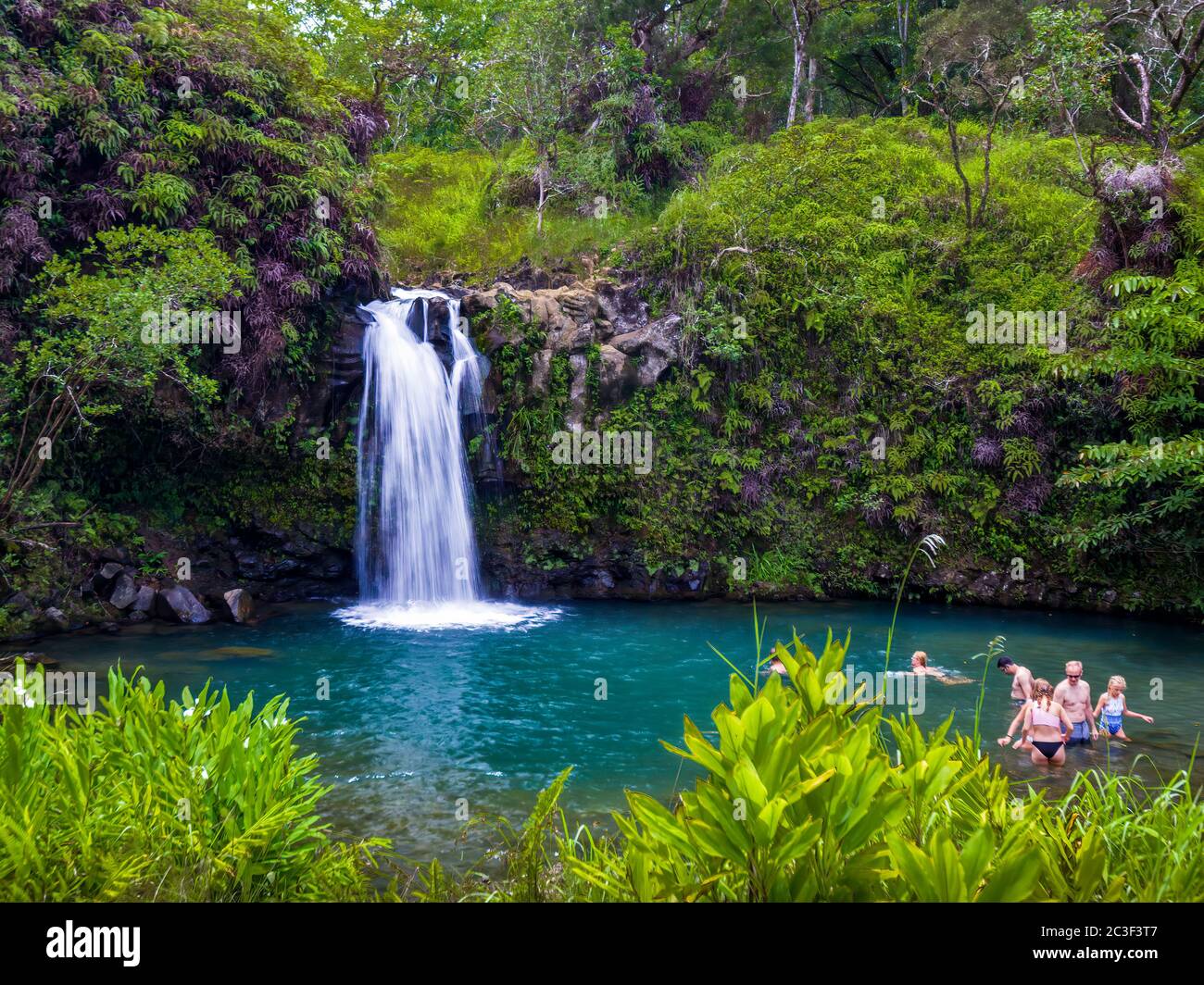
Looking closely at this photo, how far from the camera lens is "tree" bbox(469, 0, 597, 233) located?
24062 mm

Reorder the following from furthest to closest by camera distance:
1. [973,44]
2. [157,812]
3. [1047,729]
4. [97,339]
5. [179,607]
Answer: [973,44]
[179,607]
[97,339]
[1047,729]
[157,812]

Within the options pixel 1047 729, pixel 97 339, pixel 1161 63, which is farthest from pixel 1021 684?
pixel 1161 63

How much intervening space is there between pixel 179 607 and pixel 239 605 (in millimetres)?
981

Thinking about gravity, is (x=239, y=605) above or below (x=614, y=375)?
below

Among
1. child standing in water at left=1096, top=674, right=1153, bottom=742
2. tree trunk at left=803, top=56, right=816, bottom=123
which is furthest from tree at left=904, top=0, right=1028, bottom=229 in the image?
child standing in water at left=1096, top=674, right=1153, bottom=742

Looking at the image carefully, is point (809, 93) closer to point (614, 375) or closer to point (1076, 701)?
point (614, 375)

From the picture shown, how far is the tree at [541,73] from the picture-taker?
78.9 ft

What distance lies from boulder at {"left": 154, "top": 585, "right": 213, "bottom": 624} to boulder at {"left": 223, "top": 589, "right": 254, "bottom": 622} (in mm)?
396

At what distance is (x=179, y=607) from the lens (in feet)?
45.2

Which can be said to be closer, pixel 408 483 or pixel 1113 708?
pixel 1113 708

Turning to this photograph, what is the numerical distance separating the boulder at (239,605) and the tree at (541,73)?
15136 millimetres

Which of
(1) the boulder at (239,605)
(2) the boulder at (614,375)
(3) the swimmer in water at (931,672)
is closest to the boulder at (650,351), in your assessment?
(2) the boulder at (614,375)

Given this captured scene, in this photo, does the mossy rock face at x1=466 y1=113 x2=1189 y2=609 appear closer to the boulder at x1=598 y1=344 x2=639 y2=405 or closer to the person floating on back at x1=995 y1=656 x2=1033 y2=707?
the boulder at x1=598 y1=344 x2=639 y2=405
